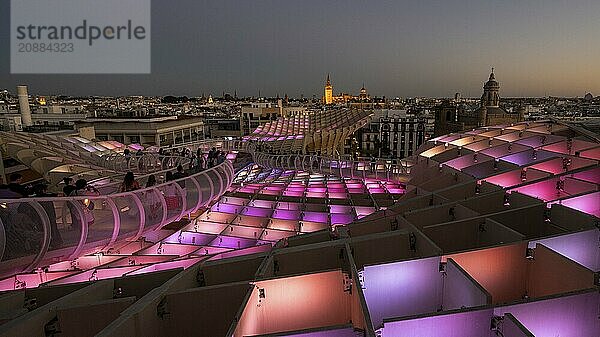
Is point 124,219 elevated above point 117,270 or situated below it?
above

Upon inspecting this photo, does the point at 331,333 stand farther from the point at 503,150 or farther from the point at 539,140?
the point at 539,140

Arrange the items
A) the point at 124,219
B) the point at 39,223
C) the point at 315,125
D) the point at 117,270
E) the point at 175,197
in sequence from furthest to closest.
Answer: the point at 315,125
the point at 175,197
the point at 117,270
the point at 124,219
the point at 39,223

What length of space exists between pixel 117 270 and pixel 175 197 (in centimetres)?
227

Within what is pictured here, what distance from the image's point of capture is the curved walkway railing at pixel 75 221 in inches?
255

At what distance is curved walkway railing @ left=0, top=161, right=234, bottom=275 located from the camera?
21.3 feet

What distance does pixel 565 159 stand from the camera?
40.0ft

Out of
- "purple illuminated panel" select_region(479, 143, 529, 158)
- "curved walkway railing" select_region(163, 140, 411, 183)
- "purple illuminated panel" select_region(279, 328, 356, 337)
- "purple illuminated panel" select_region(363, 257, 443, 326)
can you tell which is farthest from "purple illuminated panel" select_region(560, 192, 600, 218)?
"curved walkway railing" select_region(163, 140, 411, 183)

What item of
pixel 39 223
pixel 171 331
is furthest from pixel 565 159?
pixel 39 223

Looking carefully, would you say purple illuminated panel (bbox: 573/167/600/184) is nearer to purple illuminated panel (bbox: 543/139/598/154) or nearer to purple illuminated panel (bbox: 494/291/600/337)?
purple illuminated panel (bbox: 543/139/598/154)

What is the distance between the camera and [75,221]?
7.41 m

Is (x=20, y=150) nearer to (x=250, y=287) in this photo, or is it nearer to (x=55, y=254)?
(x=55, y=254)

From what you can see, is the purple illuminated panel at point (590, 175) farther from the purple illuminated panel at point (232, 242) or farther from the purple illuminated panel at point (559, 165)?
the purple illuminated panel at point (232, 242)

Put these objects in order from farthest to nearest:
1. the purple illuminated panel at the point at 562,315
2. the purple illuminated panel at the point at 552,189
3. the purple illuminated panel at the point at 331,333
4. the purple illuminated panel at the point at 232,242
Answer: the purple illuminated panel at the point at 232,242 < the purple illuminated panel at the point at 552,189 < the purple illuminated panel at the point at 562,315 < the purple illuminated panel at the point at 331,333

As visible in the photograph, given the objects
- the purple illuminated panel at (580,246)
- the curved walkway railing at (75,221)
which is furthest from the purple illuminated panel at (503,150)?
the curved walkway railing at (75,221)
